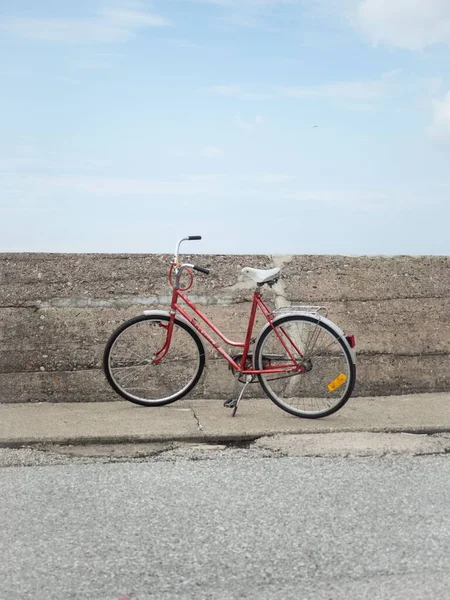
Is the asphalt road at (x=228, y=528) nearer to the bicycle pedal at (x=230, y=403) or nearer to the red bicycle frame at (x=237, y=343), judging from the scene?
the bicycle pedal at (x=230, y=403)

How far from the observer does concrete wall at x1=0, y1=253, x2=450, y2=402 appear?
21.0 ft

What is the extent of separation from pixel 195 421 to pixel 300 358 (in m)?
0.88

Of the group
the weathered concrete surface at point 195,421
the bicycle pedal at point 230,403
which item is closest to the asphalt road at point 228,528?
the weathered concrete surface at point 195,421

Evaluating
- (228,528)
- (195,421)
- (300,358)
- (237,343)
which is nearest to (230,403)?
(195,421)

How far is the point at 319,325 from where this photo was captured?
18.9ft

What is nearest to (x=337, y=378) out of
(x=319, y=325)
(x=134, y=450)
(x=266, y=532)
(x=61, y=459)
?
(x=319, y=325)

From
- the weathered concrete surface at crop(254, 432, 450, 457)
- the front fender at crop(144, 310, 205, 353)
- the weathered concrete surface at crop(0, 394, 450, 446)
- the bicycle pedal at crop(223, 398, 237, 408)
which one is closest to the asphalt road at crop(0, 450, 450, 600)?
the weathered concrete surface at crop(254, 432, 450, 457)

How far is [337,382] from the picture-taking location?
593 centimetres

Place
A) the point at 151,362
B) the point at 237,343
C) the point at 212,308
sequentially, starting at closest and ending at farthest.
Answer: the point at 237,343 < the point at 151,362 < the point at 212,308

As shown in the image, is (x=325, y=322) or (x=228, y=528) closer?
(x=228, y=528)

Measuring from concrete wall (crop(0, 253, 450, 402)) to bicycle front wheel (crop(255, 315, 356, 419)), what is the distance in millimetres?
339

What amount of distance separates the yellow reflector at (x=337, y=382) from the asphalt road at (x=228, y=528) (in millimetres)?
1050

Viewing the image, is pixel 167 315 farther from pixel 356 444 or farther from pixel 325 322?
pixel 356 444

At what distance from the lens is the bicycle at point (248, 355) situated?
5.81 m
